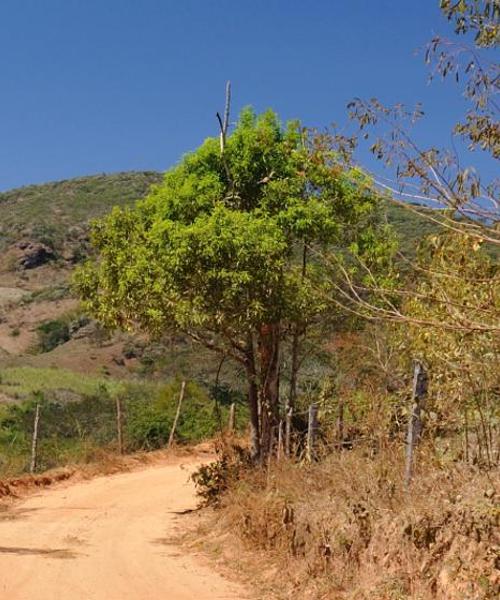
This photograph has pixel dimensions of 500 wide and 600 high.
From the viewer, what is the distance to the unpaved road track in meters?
9.59

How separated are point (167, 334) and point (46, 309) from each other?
175ft

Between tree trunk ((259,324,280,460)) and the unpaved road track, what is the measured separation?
214 centimetres

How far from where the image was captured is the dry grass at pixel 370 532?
7.69 metres

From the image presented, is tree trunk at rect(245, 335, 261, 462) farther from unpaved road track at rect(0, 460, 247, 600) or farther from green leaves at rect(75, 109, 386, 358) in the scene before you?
unpaved road track at rect(0, 460, 247, 600)

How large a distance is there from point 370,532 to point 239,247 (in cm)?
542

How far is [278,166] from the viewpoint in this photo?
14617mm

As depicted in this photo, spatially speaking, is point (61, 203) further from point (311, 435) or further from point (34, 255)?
point (311, 435)

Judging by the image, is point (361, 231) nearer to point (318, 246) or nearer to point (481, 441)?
point (318, 246)

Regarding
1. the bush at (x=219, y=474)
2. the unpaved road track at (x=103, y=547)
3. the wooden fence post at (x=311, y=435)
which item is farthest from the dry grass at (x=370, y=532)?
the bush at (x=219, y=474)

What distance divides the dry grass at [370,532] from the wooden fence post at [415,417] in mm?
189

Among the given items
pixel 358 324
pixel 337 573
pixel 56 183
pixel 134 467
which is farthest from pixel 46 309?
pixel 337 573

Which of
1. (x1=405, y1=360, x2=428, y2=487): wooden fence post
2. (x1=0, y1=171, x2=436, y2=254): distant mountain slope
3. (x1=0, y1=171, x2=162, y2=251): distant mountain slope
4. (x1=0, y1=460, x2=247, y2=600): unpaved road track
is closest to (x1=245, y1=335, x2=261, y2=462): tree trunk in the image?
(x1=0, y1=460, x2=247, y2=600): unpaved road track

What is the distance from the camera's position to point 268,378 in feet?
47.8

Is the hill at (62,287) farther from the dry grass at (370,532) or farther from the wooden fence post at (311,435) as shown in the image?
the dry grass at (370,532)
